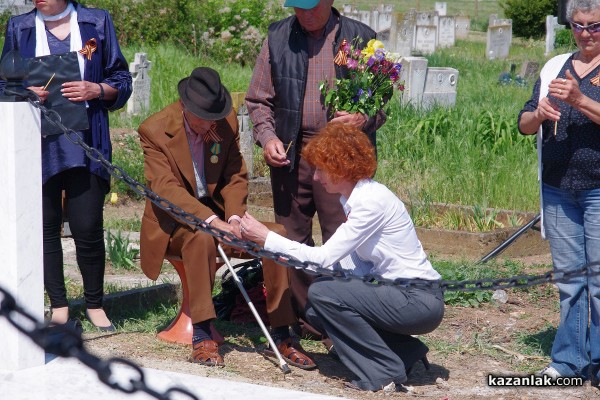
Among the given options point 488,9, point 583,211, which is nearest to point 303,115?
point 583,211

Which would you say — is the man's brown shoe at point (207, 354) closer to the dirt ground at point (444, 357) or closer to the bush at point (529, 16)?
the dirt ground at point (444, 357)

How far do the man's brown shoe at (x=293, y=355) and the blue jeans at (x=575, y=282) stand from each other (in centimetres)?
123

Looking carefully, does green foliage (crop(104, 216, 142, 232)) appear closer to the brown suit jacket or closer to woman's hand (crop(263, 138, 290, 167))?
the brown suit jacket

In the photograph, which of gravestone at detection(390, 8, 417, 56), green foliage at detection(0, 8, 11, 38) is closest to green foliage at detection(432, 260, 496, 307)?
green foliage at detection(0, 8, 11, 38)

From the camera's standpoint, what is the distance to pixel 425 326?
466cm

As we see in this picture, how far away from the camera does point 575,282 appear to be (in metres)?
4.80

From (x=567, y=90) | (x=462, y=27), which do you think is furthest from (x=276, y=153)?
(x=462, y=27)

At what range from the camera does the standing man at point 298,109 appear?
209 inches

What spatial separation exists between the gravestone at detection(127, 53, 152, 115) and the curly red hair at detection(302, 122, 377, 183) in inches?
309

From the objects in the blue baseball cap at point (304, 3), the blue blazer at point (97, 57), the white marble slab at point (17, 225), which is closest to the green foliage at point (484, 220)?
the blue baseball cap at point (304, 3)

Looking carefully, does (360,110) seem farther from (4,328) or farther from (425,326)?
(4,328)

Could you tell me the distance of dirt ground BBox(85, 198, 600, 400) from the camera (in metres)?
4.71

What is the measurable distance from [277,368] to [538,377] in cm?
130

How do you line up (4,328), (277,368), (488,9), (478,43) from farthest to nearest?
1. (488,9)
2. (478,43)
3. (277,368)
4. (4,328)
